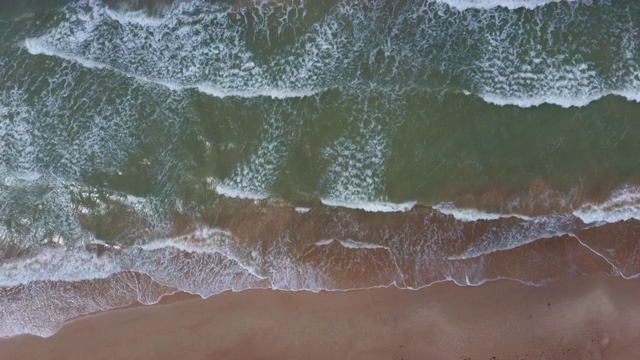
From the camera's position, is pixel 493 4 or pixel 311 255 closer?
pixel 311 255

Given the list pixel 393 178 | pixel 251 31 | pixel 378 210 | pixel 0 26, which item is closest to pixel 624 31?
pixel 393 178

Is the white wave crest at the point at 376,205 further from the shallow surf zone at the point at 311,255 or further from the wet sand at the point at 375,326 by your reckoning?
the wet sand at the point at 375,326

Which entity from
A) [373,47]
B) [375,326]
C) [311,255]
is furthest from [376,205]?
[373,47]

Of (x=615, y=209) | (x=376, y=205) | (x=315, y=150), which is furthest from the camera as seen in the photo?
(x=315, y=150)

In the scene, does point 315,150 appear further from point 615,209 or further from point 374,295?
point 615,209

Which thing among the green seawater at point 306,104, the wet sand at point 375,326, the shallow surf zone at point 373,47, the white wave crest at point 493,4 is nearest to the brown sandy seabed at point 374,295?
the wet sand at point 375,326

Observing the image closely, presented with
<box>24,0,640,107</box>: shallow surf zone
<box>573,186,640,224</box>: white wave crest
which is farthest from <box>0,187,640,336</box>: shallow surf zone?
<box>24,0,640,107</box>: shallow surf zone
